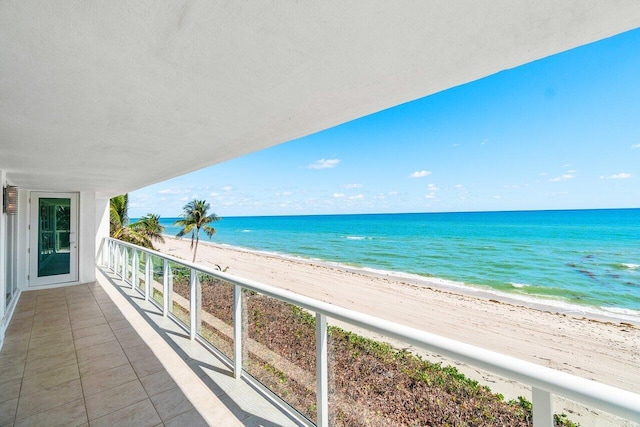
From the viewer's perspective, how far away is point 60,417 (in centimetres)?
221

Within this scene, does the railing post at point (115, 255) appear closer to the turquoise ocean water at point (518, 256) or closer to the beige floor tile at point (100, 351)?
the beige floor tile at point (100, 351)

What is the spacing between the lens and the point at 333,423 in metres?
1.84

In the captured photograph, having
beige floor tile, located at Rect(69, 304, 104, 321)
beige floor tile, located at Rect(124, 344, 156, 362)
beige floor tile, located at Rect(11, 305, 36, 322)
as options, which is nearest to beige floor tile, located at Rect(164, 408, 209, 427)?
beige floor tile, located at Rect(124, 344, 156, 362)

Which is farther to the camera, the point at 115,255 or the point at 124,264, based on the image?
the point at 115,255

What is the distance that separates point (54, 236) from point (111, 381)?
5702 millimetres

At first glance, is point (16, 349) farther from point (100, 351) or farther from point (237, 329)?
point (237, 329)

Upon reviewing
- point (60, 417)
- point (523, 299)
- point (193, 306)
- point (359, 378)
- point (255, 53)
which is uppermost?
point (255, 53)

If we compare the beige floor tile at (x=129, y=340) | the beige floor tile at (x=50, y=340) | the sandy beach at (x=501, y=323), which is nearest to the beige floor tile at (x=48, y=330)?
the beige floor tile at (x=50, y=340)

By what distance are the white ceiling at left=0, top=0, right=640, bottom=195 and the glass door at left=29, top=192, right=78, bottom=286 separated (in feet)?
18.5

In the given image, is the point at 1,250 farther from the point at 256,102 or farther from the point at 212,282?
the point at 256,102

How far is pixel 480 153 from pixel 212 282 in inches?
1201

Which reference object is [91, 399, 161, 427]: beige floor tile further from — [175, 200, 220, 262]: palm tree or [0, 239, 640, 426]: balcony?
[175, 200, 220, 262]: palm tree

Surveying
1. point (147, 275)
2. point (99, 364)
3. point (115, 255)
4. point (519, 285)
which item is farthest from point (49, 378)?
point (519, 285)

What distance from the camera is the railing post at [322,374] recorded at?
1881mm
